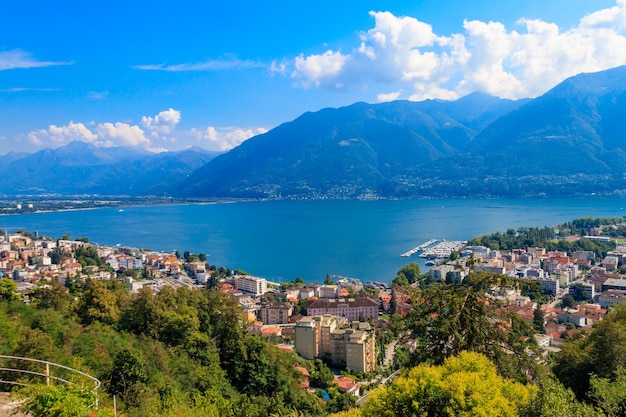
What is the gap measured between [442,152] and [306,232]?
6622 centimetres

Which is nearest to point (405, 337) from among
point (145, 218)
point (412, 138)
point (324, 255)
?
point (324, 255)

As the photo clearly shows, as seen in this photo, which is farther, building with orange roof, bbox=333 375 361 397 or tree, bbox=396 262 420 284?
tree, bbox=396 262 420 284

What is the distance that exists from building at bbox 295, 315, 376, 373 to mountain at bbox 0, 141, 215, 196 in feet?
284

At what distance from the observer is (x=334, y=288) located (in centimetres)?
1686

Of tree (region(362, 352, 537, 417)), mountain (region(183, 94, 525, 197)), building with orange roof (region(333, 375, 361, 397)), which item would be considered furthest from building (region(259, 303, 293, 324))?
mountain (region(183, 94, 525, 197))

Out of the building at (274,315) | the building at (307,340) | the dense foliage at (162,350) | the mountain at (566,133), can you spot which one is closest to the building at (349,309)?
the building at (274,315)

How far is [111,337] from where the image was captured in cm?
566

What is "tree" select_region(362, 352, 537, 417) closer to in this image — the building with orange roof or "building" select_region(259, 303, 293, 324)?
the building with orange roof

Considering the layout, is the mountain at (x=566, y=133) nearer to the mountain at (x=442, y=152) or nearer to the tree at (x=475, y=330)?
the mountain at (x=442, y=152)

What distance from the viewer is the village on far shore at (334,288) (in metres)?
10.9

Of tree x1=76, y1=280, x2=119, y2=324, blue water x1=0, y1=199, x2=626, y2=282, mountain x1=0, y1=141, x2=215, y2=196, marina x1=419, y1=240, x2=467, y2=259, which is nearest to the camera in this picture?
tree x1=76, y1=280, x2=119, y2=324

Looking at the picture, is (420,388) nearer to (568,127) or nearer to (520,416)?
(520,416)

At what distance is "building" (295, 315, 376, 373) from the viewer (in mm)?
10211

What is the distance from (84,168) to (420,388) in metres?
169
